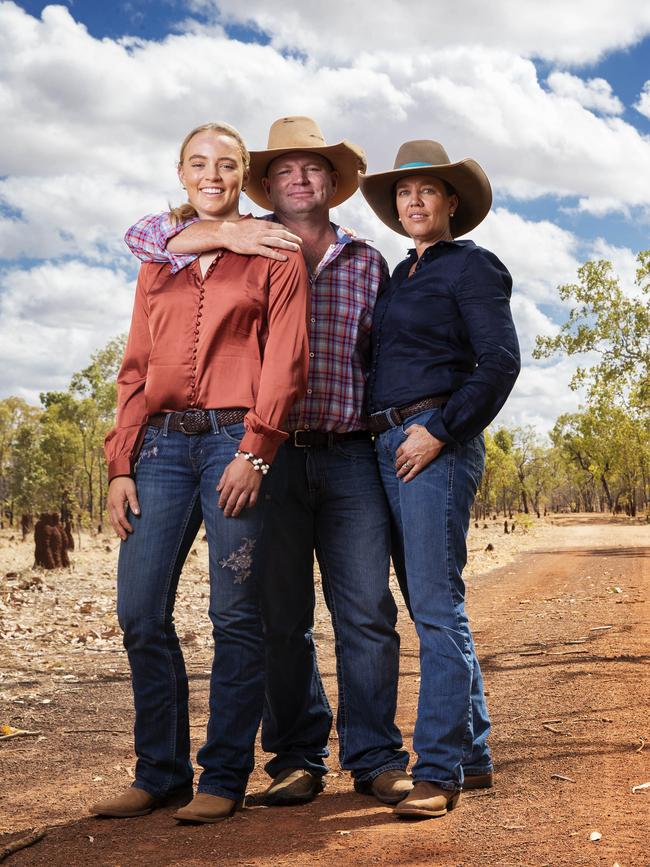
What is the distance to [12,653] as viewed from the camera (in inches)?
308

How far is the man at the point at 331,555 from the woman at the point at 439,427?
12 centimetres

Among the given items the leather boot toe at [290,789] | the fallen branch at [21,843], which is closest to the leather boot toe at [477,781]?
the leather boot toe at [290,789]

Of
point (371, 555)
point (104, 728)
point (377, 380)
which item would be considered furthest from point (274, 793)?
point (104, 728)

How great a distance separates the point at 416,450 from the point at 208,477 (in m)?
0.80

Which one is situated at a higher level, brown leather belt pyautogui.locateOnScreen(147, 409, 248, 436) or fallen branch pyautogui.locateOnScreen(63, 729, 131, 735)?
brown leather belt pyautogui.locateOnScreen(147, 409, 248, 436)

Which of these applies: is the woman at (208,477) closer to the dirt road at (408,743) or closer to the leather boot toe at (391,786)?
the dirt road at (408,743)

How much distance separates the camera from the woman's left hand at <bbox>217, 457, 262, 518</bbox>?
131 inches

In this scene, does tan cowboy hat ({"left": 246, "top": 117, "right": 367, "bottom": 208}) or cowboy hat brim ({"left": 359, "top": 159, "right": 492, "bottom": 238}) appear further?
tan cowboy hat ({"left": 246, "top": 117, "right": 367, "bottom": 208})

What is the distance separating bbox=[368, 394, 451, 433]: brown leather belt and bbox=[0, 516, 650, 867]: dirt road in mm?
1480

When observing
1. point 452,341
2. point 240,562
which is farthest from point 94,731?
point 452,341

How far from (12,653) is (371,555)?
5134 mm

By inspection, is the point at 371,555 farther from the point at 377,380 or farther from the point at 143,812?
the point at 143,812

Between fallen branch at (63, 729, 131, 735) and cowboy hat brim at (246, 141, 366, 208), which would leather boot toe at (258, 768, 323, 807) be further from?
cowboy hat brim at (246, 141, 366, 208)

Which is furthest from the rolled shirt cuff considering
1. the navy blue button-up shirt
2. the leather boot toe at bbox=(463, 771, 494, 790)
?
the leather boot toe at bbox=(463, 771, 494, 790)
